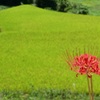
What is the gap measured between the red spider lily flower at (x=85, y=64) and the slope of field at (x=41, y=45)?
2073 mm

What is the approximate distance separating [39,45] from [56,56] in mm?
1136

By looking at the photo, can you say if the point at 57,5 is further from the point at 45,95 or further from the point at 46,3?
the point at 45,95

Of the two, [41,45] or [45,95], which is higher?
[45,95]

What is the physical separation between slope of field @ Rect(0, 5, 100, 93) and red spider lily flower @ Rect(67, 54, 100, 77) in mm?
2073

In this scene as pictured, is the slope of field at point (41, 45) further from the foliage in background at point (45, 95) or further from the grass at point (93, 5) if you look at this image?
the grass at point (93, 5)

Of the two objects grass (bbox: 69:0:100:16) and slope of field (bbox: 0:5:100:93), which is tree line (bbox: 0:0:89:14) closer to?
grass (bbox: 69:0:100:16)

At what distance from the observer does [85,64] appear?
1.59m

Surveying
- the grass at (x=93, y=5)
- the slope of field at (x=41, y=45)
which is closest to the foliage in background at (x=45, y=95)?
the slope of field at (x=41, y=45)

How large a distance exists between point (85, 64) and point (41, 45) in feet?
26.0

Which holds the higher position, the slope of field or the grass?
the slope of field

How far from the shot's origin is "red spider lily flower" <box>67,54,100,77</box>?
5.23ft

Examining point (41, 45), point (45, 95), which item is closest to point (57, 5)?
point (41, 45)

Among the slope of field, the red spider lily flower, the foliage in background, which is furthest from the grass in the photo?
the red spider lily flower

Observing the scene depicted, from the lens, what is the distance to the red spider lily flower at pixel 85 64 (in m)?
1.59
